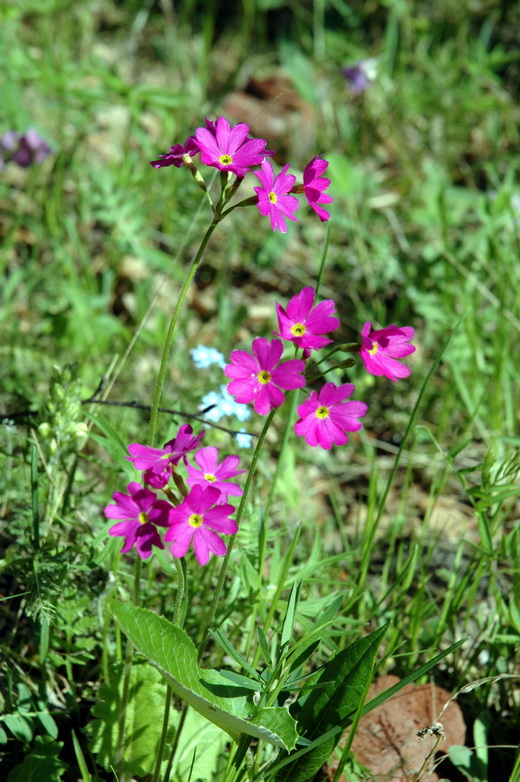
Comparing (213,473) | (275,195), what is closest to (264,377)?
(213,473)

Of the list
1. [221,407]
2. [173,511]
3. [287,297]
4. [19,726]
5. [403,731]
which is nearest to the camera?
[173,511]

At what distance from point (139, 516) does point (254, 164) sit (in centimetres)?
61

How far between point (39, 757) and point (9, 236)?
201cm

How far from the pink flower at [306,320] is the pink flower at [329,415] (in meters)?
0.08

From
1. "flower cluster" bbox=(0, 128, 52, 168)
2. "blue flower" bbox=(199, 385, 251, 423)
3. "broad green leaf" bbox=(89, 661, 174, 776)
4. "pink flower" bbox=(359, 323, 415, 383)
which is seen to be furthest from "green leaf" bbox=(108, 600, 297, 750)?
"flower cluster" bbox=(0, 128, 52, 168)

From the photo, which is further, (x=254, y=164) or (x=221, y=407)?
(x=221, y=407)

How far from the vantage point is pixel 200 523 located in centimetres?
121

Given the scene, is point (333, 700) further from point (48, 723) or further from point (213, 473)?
point (48, 723)

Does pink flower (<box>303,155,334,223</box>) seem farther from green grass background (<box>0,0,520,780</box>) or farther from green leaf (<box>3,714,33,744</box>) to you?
green leaf (<box>3,714,33,744</box>)

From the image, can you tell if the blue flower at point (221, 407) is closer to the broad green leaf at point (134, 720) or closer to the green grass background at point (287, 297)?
the green grass background at point (287, 297)

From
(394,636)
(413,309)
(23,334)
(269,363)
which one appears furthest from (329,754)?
(413,309)

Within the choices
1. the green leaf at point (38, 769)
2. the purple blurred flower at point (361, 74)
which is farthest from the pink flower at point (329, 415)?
the purple blurred flower at point (361, 74)

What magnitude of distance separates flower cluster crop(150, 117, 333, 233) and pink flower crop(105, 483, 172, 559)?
1.59 ft

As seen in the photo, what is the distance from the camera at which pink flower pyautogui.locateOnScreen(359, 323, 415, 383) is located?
4.18 feet
